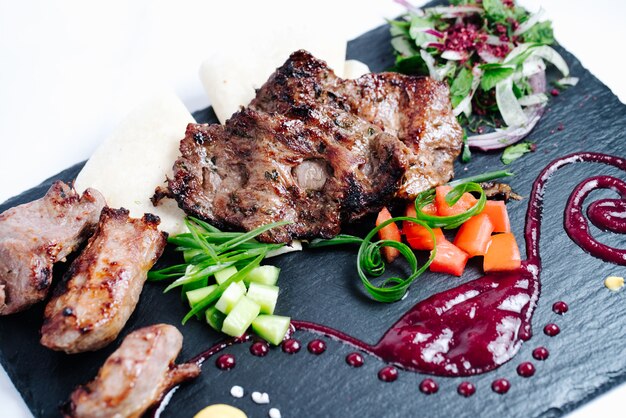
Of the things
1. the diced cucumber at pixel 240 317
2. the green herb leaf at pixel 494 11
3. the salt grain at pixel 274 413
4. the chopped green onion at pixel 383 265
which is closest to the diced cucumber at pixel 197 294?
the diced cucumber at pixel 240 317

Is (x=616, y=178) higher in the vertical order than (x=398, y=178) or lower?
lower

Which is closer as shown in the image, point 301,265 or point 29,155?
point 301,265

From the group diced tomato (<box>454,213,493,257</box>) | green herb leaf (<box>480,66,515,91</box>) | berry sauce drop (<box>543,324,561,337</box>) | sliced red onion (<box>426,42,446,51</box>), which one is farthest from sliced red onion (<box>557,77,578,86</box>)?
berry sauce drop (<box>543,324,561,337</box>)

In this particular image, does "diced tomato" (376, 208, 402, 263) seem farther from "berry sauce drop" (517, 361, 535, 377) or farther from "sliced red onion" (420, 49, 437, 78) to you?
"sliced red onion" (420, 49, 437, 78)

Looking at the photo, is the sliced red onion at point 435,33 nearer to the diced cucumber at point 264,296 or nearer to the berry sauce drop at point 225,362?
the diced cucumber at point 264,296

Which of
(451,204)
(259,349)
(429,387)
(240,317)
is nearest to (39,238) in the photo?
(240,317)

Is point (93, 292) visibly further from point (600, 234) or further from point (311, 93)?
point (600, 234)

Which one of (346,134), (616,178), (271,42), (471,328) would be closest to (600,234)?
(616,178)
